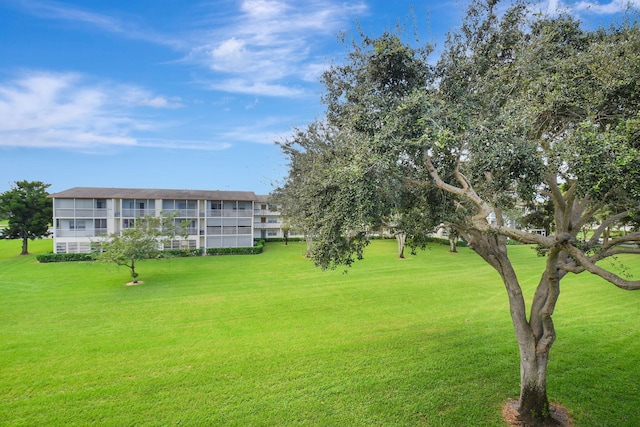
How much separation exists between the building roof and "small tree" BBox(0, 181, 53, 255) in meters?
3.79

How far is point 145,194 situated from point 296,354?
35982 millimetres

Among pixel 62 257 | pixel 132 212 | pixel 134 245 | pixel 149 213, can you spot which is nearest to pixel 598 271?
pixel 134 245

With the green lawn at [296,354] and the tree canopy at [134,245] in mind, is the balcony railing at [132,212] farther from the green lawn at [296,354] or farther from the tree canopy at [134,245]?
the green lawn at [296,354]

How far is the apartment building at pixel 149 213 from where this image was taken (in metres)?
36.8

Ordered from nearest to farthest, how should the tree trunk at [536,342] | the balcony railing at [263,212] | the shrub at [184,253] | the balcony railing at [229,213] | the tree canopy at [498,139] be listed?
the tree canopy at [498,139]
the tree trunk at [536,342]
the shrub at [184,253]
the balcony railing at [229,213]
the balcony railing at [263,212]

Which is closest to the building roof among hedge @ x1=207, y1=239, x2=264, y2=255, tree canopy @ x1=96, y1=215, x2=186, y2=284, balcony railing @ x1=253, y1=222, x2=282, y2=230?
hedge @ x1=207, y1=239, x2=264, y2=255

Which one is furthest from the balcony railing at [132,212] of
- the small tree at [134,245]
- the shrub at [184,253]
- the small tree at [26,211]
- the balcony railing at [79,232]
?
the small tree at [134,245]

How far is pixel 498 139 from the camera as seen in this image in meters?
6.16

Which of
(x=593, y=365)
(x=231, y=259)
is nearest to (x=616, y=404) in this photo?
(x=593, y=365)

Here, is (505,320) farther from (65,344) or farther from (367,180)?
(65,344)

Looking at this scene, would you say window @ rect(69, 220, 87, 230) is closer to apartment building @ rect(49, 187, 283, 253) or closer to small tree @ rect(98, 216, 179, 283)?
apartment building @ rect(49, 187, 283, 253)

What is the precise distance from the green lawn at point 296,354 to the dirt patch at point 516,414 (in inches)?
7.9

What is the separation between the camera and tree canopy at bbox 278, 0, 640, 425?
19.7 ft

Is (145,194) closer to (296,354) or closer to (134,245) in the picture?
(134,245)
